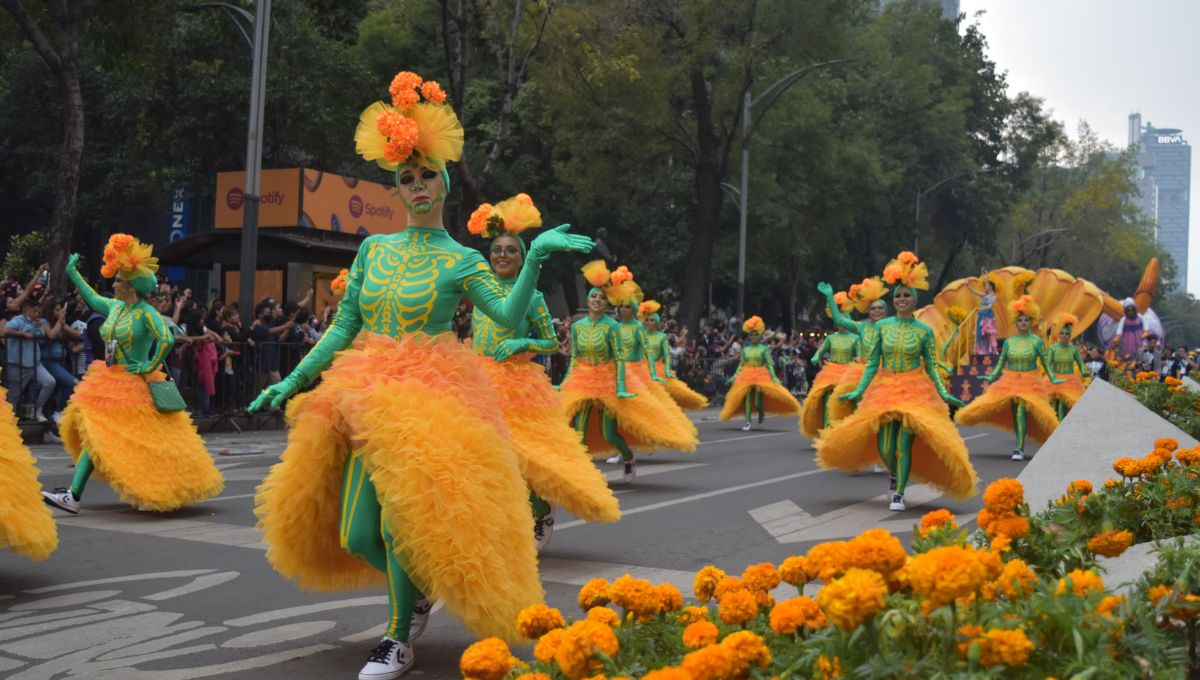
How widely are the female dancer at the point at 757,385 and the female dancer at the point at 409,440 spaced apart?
598 inches

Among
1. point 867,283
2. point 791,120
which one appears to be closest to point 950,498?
point 867,283

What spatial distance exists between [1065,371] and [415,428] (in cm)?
1549

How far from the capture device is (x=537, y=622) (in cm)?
315

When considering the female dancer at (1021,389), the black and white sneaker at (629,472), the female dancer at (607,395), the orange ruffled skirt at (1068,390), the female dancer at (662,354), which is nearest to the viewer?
the female dancer at (607,395)

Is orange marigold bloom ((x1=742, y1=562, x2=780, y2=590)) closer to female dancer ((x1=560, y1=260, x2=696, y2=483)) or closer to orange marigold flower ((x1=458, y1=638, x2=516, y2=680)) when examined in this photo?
orange marigold flower ((x1=458, y1=638, x2=516, y2=680))

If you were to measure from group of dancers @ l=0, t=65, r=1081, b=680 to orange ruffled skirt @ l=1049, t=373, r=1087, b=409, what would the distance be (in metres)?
6.94

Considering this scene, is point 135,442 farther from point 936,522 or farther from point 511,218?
point 936,522

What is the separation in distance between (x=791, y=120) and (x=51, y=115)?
21.7 meters

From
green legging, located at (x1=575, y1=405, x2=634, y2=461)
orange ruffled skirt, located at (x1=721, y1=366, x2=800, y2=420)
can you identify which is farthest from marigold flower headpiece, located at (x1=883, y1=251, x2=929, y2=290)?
orange ruffled skirt, located at (x1=721, y1=366, x2=800, y2=420)

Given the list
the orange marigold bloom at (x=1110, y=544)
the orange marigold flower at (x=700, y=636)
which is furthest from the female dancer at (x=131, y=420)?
the orange marigold bloom at (x=1110, y=544)

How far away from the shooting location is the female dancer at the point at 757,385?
68.1ft

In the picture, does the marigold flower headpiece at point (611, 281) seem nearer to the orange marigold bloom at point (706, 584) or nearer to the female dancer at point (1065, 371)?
the female dancer at point (1065, 371)

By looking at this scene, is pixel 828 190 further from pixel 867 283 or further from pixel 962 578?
pixel 962 578

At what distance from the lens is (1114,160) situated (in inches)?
3014
